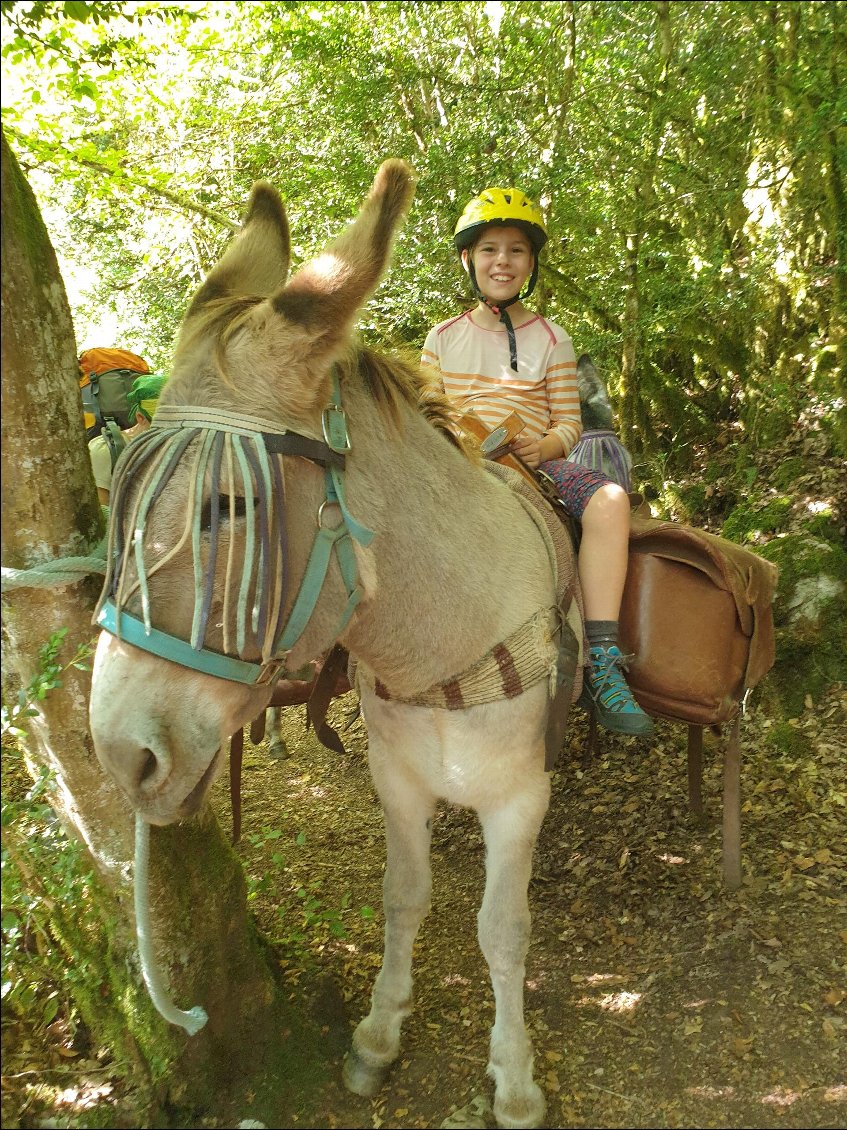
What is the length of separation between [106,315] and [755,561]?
409 inches

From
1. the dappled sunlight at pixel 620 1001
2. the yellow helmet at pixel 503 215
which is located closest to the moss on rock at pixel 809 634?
the dappled sunlight at pixel 620 1001

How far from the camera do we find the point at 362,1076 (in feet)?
8.27

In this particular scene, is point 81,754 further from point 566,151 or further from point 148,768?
point 566,151

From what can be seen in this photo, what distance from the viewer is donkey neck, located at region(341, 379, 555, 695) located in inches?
79.6

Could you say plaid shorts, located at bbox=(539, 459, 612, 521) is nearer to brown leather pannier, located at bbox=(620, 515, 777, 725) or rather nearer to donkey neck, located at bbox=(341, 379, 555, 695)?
brown leather pannier, located at bbox=(620, 515, 777, 725)

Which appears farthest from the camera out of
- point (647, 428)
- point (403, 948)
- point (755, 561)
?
point (647, 428)

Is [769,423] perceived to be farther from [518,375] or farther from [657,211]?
[518,375]

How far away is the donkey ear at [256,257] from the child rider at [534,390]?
1.08 metres

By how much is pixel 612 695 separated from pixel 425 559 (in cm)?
96

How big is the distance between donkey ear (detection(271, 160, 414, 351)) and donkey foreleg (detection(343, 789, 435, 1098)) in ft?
5.54

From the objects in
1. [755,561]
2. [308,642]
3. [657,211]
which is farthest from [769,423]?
[308,642]

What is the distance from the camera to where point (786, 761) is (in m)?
4.53

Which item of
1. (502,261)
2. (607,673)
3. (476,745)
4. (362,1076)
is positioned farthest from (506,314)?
(362,1076)

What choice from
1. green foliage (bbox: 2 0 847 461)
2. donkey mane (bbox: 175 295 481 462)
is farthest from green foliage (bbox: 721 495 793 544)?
donkey mane (bbox: 175 295 481 462)
